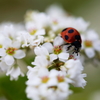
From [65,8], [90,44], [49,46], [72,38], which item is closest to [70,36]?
[72,38]

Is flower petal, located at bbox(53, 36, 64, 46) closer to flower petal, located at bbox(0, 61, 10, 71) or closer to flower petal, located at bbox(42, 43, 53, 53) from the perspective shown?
flower petal, located at bbox(42, 43, 53, 53)

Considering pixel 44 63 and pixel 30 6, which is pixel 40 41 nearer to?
pixel 44 63

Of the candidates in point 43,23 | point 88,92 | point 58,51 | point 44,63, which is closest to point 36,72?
point 44,63

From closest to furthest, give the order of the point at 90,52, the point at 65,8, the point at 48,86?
1. the point at 48,86
2. the point at 90,52
3. the point at 65,8

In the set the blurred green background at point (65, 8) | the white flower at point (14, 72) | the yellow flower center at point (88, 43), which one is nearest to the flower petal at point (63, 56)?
the white flower at point (14, 72)

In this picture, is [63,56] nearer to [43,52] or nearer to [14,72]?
[43,52]
